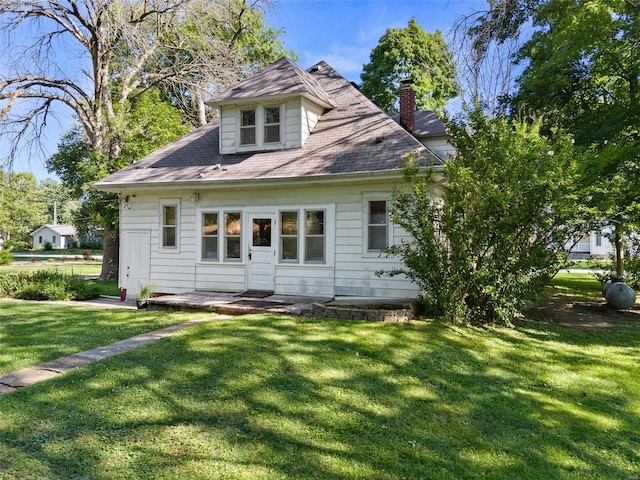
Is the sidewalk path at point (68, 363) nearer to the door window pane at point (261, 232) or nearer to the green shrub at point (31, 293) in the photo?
the door window pane at point (261, 232)

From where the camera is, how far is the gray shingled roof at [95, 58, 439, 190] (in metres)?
9.77

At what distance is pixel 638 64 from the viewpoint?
10398 mm

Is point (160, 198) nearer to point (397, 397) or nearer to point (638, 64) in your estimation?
point (397, 397)

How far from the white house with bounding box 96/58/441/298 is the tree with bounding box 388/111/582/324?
4.90ft

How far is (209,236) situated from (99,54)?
12.0 metres

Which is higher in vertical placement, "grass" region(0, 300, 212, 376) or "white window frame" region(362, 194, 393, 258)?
"white window frame" region(362, 194, 393, 258)

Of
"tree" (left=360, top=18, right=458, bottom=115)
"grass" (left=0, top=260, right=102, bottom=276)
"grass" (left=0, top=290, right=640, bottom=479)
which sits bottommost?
"grass" (left=0, top=290, right=640, bottom=479)

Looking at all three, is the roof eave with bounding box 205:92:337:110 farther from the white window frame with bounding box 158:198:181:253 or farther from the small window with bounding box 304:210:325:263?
the small window with bounding box 304:210:325:263

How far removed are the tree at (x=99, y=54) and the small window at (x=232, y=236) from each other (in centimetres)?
813

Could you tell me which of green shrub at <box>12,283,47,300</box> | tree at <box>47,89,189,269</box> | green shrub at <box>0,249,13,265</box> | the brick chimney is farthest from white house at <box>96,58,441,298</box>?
green shrub at <box>0,249,13,265</box>

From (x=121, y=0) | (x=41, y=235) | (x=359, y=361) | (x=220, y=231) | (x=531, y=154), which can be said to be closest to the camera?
(x=359, y=361)

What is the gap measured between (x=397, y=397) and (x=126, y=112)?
18.1 meters

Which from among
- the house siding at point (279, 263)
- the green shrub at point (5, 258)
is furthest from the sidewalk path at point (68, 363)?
the green shrub at point (5, 258)

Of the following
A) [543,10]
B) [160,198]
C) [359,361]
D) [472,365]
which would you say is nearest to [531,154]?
[472,365]
